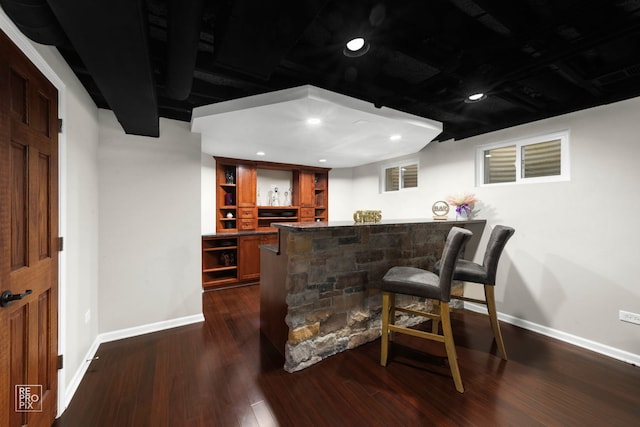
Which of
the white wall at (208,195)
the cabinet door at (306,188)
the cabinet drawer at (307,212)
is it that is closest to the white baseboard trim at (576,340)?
the cabinet drawer at (307,212)

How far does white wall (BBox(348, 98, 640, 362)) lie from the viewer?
225 cm

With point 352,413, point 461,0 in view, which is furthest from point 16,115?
point 352,413

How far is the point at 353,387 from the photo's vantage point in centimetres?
187

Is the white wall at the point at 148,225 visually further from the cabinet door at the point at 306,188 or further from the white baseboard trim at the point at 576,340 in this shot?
the white baseboard trim at the point at 576,340

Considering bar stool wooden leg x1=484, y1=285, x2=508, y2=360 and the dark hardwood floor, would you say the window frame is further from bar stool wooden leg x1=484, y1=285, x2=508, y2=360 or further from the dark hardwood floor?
the dark hardwood floor

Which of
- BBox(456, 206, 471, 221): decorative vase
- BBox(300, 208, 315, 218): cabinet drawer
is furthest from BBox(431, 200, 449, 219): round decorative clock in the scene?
BBox(300, 208, 315, 218): cabinet drawer

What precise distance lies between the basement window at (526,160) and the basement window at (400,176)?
1159 mm

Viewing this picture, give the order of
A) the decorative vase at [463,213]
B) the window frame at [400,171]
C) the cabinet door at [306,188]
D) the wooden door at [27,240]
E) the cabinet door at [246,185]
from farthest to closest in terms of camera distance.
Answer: the cabinet door at [306,188] → the cabinet door at [246,185] → the window frame at [400,171] → the decorative vase at [463,213] → the wooden door at [27,240]

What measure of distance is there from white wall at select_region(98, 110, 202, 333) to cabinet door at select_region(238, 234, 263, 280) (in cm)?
142

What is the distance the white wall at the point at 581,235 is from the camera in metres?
2.25

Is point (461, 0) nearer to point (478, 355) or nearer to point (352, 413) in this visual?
point (352, 413)

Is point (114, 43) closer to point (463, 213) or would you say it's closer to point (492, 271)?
point (492, 271)

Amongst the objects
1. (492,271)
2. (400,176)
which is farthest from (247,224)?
(492,271)

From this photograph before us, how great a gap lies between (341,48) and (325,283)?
6.12 ft
